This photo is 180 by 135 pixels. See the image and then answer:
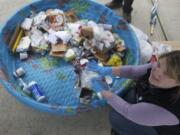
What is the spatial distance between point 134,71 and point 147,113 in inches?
13.4

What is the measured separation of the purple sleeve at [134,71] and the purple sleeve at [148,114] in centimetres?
24

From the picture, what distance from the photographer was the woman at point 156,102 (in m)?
1.29

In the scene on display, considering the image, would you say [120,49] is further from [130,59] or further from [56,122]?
[56,122]

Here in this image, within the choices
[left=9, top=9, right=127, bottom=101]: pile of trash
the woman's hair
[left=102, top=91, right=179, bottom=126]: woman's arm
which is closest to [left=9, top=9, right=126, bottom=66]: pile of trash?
[left=9, top=9, right=127, bottom=101]: pile of trash

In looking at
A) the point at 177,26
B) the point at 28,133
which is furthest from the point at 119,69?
the point at 177,26

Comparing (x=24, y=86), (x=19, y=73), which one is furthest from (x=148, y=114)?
(x=19, y=73)

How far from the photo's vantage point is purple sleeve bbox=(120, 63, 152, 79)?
5.35ft

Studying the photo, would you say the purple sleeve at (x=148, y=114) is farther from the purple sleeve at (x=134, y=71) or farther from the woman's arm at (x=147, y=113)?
the purple sleeve at (x=134, y=71)

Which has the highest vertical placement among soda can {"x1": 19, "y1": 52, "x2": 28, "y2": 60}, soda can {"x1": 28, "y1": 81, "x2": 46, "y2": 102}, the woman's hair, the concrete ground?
the woman's hair

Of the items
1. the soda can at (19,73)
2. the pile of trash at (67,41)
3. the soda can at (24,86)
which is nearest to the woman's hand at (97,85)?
the pile of trash at (67,41)

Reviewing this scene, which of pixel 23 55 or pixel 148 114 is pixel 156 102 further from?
pixel 23 55

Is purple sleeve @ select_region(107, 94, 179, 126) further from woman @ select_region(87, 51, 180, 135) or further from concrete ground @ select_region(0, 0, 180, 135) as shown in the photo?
concrete ground @ select_region(0, 0, 180, 135)

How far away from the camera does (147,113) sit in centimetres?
138

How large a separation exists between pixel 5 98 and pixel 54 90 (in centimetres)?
33
